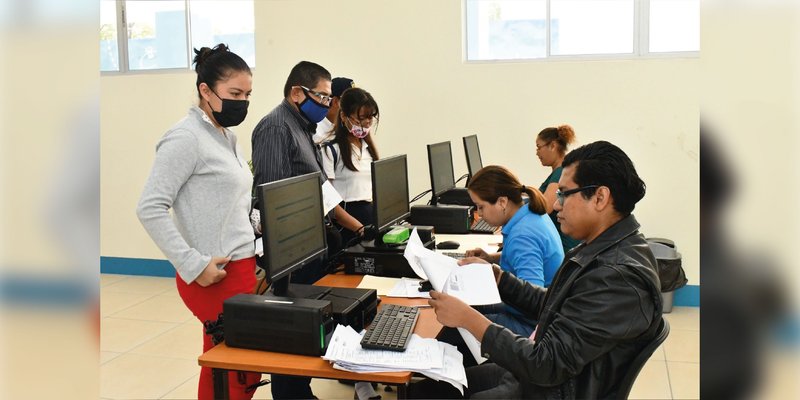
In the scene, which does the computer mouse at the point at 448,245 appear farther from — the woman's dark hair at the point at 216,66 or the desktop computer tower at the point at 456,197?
the woman's dark hair at the point at 216,66

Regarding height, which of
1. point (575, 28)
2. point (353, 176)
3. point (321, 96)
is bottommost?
point (353, 176)

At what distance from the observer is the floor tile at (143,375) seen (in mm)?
3436

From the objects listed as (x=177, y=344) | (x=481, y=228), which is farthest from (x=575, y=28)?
(x=177, y=344)

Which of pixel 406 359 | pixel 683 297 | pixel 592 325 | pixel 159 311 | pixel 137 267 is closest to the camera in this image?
pixel 592 325

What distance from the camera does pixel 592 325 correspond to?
61.1 inches

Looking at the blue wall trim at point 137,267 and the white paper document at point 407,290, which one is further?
the blue wall trim at point 137,267

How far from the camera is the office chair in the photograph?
157cm

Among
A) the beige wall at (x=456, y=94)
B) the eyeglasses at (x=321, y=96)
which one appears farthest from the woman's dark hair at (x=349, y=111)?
the beige wall at (x=456, y=94)

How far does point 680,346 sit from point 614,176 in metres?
2.74

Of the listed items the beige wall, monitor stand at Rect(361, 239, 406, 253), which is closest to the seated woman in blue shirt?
monitor stand at Rect(361, 239, 406, 253)

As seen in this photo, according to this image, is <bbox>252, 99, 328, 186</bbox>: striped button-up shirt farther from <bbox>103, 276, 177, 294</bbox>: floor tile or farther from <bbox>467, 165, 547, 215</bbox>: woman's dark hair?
<bbox>103, 276, 177, 294</bbox>: floor tile

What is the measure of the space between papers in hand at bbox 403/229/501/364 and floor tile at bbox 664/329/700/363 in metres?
2.02

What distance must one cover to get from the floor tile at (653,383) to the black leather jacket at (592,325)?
180cm

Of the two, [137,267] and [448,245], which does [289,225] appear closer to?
[448,245]
